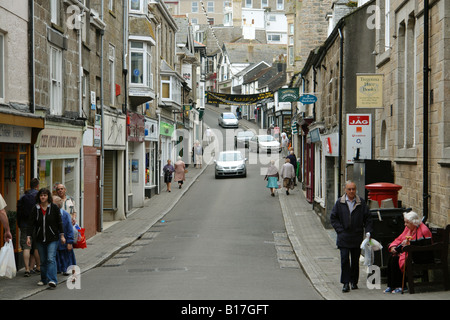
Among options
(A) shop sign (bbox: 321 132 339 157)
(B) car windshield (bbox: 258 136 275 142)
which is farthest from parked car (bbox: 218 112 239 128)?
(A) shop sign (bbox: 321 132 339 157)

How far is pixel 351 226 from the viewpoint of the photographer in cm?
1190

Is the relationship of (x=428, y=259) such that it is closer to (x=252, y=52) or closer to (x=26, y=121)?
(x=26, y=121)

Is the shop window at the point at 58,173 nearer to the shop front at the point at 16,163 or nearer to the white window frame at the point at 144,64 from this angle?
the shop front at the point at 16,163

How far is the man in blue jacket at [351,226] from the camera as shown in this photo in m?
11.9

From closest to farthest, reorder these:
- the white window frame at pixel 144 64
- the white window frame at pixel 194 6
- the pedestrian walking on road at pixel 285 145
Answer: the white window frame at pixel 144 64 < the pedestrian walking on road at pixel 285 145 < the white window frame at pixel 194 6

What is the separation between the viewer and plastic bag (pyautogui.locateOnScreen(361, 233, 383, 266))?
11758 mm

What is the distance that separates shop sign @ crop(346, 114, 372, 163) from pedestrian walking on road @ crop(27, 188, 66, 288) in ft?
29.7

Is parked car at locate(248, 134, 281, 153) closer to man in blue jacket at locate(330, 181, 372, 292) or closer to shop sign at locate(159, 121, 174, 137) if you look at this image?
shop sign at locate(159, 121, 174, 137)

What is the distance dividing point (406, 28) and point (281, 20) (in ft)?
347

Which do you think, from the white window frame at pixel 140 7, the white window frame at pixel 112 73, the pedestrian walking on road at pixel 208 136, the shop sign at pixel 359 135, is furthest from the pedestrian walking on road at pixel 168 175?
the pedestrian walking on road at pixel 208 136

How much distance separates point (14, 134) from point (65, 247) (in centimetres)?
261

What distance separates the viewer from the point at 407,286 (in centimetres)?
1148

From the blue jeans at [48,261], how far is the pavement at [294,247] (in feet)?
0.73

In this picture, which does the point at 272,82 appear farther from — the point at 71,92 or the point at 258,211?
the point at 71,92
